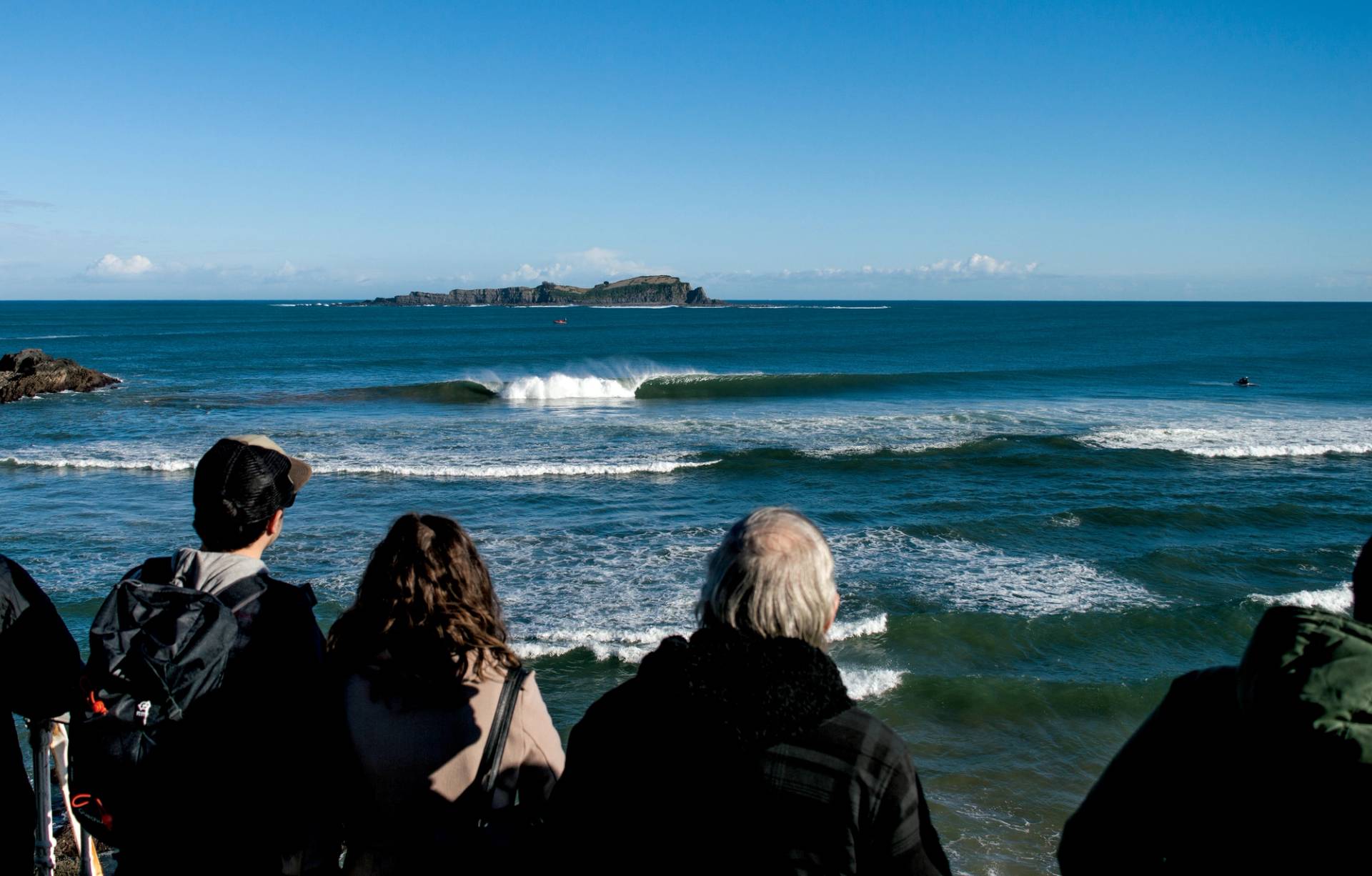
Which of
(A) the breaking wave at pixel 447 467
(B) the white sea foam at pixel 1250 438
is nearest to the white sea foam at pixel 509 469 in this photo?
(A) the breaking wave at pixel 447 467

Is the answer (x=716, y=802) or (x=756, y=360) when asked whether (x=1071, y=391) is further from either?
(x=716, y=802)

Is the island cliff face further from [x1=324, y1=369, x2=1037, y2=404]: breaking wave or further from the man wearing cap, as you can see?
the man wearing cap

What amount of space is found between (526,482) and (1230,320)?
115604 millimetres

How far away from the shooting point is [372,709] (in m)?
2.21

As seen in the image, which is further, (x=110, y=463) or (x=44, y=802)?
(x=110, y=463)

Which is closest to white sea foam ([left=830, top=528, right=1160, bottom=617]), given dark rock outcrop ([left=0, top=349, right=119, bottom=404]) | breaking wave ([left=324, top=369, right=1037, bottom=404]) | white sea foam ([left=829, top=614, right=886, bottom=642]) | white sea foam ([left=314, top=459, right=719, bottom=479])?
white sea foam ([left=829, top=614, right=886, bottom=642])

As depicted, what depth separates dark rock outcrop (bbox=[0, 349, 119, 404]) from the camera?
99.1ft

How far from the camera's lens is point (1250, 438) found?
21062 millimetres

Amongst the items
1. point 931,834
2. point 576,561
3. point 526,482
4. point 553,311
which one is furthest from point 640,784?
point 553,311

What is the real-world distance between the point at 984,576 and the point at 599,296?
183 metres

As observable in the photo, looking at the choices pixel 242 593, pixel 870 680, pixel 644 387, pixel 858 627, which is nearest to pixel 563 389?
pixel 644 387

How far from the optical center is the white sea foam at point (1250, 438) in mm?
19000

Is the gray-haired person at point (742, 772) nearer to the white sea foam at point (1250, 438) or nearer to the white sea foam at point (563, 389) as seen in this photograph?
the white sea foam at point (1250, 438)

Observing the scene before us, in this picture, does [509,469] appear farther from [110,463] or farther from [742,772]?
[742,772]
